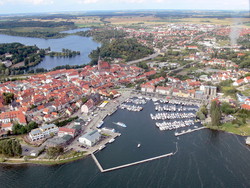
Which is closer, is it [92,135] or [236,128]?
[92,135]

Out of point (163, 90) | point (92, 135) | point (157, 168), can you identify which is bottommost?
point (157, 168)

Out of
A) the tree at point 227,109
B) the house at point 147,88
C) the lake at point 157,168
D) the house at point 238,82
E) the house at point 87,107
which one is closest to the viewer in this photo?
the lake at point 157,168

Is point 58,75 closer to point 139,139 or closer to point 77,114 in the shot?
point 77,114

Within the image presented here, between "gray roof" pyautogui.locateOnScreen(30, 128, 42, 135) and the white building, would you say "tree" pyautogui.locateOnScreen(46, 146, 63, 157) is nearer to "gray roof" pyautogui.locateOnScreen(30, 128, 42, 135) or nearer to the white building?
the white building

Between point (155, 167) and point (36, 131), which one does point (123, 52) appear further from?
point (155, 167)

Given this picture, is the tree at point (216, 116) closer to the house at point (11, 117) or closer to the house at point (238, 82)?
the house at point (238, 82)

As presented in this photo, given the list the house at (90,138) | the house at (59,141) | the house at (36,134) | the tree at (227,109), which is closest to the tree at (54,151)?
the house at (59,141)

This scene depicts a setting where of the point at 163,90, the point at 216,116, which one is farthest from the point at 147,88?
the point at 216,116
